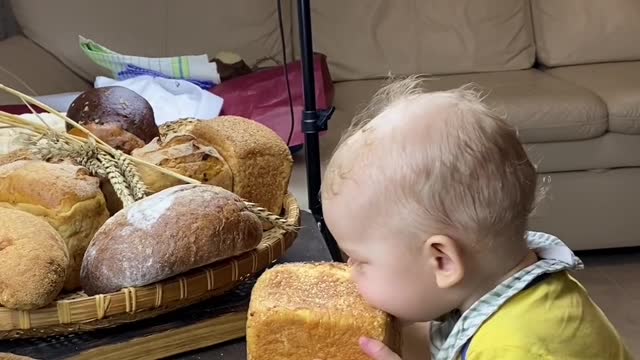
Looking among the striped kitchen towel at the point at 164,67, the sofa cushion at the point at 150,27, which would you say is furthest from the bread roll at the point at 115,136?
the sofa cushion at the point at 150,27

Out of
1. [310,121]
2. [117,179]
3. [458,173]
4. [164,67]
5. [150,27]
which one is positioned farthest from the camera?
[150,27]

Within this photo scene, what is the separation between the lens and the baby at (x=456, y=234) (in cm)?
74

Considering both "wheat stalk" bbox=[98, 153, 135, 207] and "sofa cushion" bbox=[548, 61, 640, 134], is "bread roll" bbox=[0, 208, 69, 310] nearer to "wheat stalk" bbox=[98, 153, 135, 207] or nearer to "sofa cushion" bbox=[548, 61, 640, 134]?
"wheat stalk" bbox=[98, 153, 135, 207]

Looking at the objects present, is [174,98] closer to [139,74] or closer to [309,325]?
[139,74]

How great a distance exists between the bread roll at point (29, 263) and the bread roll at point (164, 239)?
1.5 inches

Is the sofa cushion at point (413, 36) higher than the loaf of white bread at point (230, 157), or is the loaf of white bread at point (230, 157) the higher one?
the loaf of white bread at point (230, 157)

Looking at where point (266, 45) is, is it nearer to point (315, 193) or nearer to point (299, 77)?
point (299, 77)

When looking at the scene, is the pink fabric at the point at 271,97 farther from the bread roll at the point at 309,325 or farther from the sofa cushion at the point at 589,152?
the bread roll at the point at 309,325

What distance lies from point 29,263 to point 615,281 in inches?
81.1

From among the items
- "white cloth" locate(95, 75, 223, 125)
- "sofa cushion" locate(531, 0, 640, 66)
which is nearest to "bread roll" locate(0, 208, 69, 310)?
"white cloth" locate(95, 75, 223, 125)

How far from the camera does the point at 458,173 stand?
736 millimetres

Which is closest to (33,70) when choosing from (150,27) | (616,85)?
(150,27)

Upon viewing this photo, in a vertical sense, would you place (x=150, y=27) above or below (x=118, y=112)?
below

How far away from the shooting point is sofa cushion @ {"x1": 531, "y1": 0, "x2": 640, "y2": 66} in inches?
117
